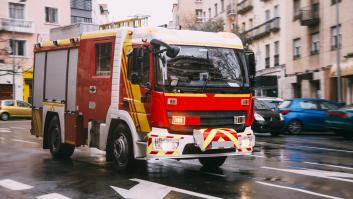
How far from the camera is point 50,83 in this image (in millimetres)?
13148

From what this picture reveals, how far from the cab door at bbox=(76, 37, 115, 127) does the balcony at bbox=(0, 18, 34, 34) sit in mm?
35101

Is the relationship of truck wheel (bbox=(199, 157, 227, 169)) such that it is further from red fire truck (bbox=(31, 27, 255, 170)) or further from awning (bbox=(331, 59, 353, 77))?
awning (bbox=(331, 59, 353, 77))

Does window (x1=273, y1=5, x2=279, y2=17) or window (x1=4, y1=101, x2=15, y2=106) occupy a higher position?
window (x1=273, y1=5, x2=279, y2=17)

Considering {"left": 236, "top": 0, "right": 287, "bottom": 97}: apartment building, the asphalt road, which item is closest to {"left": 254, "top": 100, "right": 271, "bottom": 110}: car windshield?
the asphalt road

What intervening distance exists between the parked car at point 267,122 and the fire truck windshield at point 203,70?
10.4m

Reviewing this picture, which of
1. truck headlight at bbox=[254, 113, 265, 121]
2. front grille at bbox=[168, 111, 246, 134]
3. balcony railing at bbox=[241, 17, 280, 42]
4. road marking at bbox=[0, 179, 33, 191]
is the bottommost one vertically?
road marking at bbox=[0, 179, 33, 191]

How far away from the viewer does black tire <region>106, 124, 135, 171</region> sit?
33.1 feet

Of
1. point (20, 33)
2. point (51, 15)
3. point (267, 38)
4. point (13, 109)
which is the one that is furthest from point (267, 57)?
point (20, 33)

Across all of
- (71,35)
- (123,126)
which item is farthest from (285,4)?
(123,126)

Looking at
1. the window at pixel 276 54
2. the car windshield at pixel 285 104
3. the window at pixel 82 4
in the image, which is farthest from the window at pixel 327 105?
the window at pixel 82 4

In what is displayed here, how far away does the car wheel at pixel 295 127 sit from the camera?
22297 millimetres

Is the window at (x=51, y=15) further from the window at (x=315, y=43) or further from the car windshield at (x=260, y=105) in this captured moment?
the car windshield at (x=260, y=105)

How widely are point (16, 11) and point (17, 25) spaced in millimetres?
1639

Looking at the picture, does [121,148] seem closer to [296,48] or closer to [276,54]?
[296,48]
